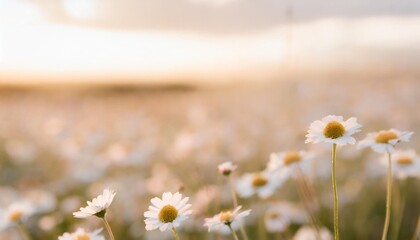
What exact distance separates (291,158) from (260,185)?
0.21 meters

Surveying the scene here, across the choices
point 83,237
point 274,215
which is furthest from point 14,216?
point 274,215

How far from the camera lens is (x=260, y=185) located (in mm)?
2457

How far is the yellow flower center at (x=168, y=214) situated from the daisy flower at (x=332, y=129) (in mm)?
463

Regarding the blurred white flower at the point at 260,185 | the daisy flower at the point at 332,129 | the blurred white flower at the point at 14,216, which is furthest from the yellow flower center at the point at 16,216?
the daisy flower at the point at 332,129

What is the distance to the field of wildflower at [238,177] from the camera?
192cm

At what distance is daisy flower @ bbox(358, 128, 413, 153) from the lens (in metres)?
1.85

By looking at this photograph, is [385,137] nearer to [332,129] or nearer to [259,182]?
[332,129]

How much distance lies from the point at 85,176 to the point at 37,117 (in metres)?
6.14

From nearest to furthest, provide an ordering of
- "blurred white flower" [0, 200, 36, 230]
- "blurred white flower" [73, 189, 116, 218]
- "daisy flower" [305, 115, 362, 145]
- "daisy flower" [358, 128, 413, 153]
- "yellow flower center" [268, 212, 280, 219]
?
1. "blurred white flower" [73, 189, 116, 218]
2. "daisy flower" [305, 115, 362, 145]
3. "daisy flower" [358, 128, 413, 153]
4. "blurred white flower" [0, 200, 36, 230]
5. "yellow flower center" [268, 212, 280, 219]

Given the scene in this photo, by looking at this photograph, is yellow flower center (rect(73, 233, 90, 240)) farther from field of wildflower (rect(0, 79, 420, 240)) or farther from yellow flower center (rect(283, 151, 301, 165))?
yellow flower center (rect(283, 151, 301, 165))

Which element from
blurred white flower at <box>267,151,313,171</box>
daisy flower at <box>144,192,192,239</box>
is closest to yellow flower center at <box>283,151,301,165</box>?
blurred white flower at <box>267,151,313,171</box>

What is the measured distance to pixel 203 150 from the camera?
4266 millimetres

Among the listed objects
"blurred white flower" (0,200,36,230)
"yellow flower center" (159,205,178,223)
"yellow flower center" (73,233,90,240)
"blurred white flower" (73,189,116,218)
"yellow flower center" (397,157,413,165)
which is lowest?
"yellow flower center" (159,205,178,223)

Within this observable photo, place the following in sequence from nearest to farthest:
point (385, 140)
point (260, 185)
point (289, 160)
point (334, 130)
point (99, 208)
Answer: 1. point (99, 208)
2. point (334, 130)
3. point (385, 140)
4. point (289, 160)
5. point (260, 185)
